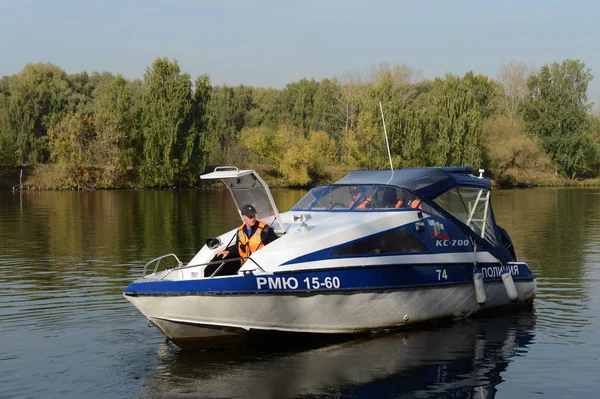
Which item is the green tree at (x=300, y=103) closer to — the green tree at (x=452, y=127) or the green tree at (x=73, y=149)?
the green tree at (x=452, y=127)

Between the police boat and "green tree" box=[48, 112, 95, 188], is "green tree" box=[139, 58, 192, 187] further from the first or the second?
the police boat

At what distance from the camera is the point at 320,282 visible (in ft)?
37.0

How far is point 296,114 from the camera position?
95938mm

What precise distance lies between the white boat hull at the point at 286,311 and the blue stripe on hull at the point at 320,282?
8 cm

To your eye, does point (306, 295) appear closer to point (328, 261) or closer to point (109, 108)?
point (328, 261)

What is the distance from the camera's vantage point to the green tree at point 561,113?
286ft

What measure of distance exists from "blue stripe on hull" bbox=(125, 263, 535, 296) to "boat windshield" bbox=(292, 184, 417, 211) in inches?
50.1

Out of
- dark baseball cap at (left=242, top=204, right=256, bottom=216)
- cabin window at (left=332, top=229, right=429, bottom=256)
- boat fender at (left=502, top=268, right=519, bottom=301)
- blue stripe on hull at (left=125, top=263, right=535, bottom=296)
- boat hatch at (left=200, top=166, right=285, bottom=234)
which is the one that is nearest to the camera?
blue stripe on hull at (left=125, top=263, right=535, bottom=296)

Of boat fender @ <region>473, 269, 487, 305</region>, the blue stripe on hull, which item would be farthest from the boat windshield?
boat fender @ <region>473, 269, 487, 305</region>

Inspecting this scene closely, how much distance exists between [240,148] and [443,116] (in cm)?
2250

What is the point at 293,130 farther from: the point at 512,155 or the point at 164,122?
the point at 512,155

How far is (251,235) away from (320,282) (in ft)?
4.55

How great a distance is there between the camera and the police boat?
35.7 feet

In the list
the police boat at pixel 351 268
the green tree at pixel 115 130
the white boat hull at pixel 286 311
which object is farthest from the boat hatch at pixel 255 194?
the green tree at pixel 115 130
